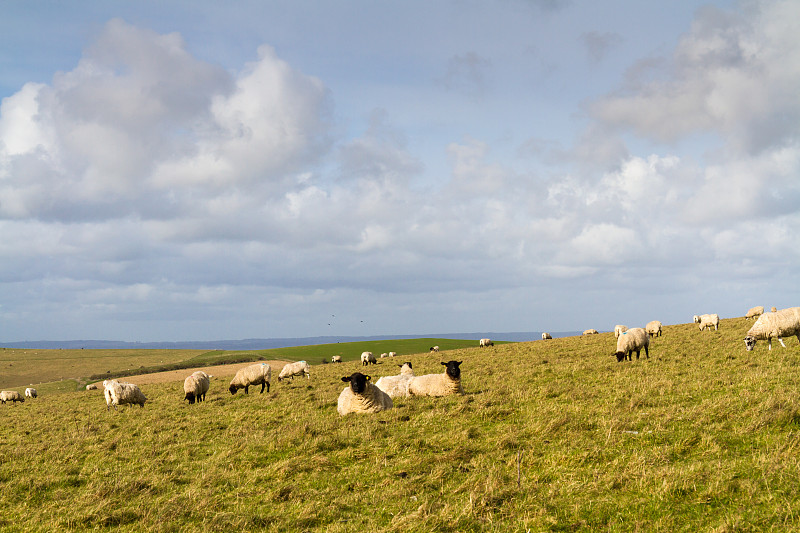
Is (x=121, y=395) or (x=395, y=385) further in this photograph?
(x=121, y=395)

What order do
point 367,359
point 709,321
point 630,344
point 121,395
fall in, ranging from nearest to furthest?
point 630,344 → point 121,395 → point 709,321 → point 367,359

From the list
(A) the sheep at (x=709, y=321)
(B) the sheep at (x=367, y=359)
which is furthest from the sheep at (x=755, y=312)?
(B) the sheep at (x=367, y=359)

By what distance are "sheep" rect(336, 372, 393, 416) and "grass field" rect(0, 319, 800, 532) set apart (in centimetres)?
65

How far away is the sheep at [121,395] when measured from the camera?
24.0 meters

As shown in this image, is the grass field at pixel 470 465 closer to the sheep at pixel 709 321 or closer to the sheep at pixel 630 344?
the sheep at pixel 630 344

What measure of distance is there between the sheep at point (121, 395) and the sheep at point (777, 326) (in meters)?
30.0

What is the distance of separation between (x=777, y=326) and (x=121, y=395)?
31615 millimetres

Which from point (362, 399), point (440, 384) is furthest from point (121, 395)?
point (440, 384)

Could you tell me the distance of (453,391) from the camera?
16.0 metres

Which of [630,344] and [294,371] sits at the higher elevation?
[630,344]

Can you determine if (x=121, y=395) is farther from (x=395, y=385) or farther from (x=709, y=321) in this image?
(x=709, y=321)

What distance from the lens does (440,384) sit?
16.4 metres

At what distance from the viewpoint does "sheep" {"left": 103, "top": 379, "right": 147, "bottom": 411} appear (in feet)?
78.8

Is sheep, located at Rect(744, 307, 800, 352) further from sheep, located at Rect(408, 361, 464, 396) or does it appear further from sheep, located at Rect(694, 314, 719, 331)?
sheep, located at Rect(694, 314, 719, 331)
